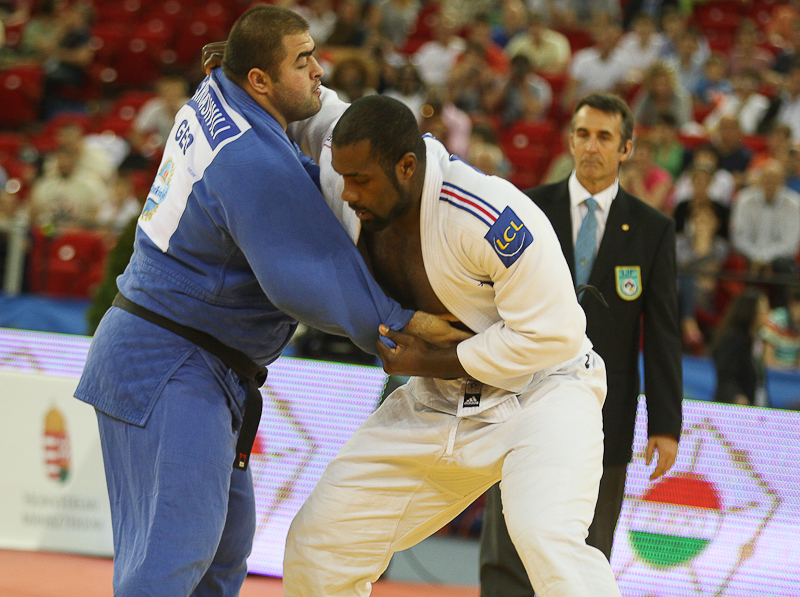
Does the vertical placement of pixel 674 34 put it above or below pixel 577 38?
above

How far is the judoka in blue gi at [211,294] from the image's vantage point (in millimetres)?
2357

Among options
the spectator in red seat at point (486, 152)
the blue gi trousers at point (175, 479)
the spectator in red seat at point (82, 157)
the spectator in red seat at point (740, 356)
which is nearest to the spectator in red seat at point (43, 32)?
the spectator in red seat at point (82, 157)

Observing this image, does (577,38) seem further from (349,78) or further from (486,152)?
(486,152)

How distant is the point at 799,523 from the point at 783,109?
5693 millimetres

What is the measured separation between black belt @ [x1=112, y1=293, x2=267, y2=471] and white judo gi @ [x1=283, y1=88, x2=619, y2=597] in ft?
0.84

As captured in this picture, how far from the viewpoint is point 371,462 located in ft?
8.77

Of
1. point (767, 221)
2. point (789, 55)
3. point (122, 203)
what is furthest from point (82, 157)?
point (789, 55)

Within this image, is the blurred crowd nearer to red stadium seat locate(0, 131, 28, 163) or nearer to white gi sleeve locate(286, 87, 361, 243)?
red stadium seat locate(0, 131, 28, 163)

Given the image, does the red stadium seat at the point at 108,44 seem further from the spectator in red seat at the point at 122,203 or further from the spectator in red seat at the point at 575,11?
the spectator in red seat at the point at 575,11

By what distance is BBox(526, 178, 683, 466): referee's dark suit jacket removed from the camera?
3.29 metres

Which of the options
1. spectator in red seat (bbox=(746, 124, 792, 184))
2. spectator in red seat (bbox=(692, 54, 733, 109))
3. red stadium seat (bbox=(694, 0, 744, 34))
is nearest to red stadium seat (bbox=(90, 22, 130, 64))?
spectator in red seat (bbox=(692, 54, 733, 109))

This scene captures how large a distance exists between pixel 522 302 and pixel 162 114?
7742 mm

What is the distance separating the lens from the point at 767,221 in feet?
22.8

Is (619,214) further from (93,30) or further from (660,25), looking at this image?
(93,30)
